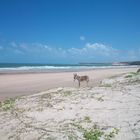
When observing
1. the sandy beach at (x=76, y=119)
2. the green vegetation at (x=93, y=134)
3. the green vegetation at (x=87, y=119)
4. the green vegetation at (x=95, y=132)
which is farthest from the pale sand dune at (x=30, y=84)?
the green vegetation at (x=93, y=134)

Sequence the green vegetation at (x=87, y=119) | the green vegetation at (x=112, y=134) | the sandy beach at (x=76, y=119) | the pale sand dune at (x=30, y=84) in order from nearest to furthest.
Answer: the green vegetation at (x=112, y=134) → the sandy beach at (x=76, y=119) → the green vegetation at (x=87, y=119) → the pale sand dune at (x=30, y=84)

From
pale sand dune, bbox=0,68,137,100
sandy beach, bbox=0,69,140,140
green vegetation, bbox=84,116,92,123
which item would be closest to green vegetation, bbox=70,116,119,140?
sandy beach, bbox=0,69,140,140

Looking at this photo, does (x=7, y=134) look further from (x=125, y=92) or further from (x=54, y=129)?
(x=125, y=92)

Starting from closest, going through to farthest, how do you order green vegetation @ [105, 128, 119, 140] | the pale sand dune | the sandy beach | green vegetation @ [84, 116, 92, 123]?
green vegetation @ [105, 128, 119, 140]
the sandy beach
green vegetation @ [84, 116, 92, 123]
the pale sand dune

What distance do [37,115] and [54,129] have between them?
1147 millimetres

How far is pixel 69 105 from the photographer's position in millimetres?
6348

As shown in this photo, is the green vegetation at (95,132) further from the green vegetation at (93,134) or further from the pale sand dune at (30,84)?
the pale sand dune at (30,84)

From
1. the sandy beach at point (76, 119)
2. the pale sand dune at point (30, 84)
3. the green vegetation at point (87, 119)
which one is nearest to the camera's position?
the sandy beach at point (76, 119)

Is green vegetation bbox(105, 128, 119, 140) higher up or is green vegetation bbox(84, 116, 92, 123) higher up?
green vegetation bbox(84, 116, 92, 123)

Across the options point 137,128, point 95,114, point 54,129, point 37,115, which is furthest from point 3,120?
point 137,128

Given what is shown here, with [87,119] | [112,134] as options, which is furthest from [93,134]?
[87,119]

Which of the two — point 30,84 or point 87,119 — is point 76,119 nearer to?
point 87,119

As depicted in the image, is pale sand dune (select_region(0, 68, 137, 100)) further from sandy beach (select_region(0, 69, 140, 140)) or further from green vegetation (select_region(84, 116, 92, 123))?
green vegetation (select_region(84, 116, 92, 123))

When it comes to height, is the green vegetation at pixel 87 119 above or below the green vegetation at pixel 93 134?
above
